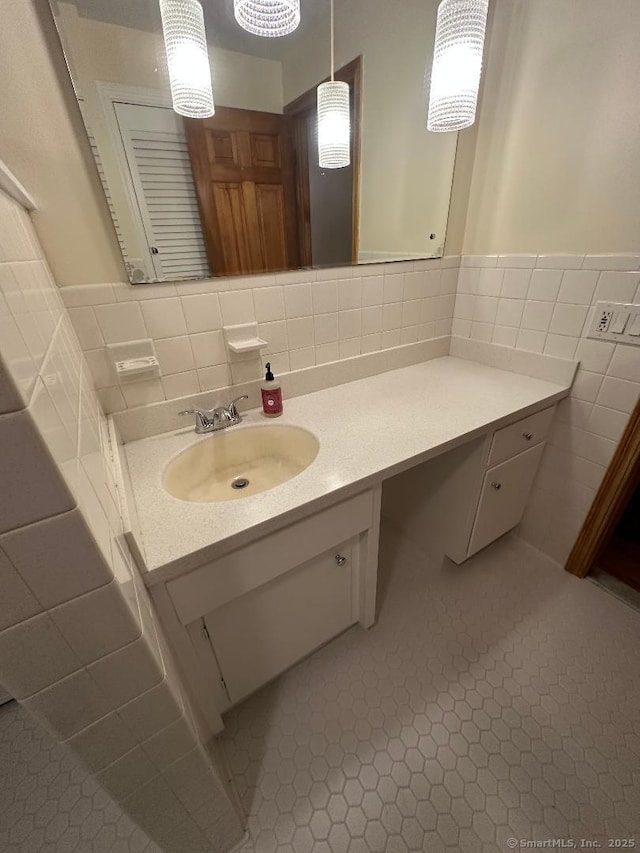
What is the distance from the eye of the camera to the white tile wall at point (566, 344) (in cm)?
112

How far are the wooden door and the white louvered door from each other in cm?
3

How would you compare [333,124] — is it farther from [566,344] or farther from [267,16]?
[566,344]

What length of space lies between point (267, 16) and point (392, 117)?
56 centimetres

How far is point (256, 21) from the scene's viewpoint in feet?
2.73

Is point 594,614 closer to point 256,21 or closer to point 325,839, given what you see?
point 325,839

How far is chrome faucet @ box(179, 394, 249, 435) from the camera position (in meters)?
1.07

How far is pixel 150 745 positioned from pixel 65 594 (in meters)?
0.37

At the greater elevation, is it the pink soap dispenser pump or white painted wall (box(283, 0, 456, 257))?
white painted wall (box(283, 0, 456, 257))

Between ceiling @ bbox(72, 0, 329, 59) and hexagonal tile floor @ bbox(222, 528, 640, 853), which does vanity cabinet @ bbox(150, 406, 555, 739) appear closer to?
hexagonal tile floor @ bbox(222, 528, 640, 853)

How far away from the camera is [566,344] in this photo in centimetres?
124

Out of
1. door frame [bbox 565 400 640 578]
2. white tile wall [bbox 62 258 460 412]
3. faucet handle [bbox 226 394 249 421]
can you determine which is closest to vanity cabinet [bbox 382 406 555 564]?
door frame [bbox 565 400 640 578]

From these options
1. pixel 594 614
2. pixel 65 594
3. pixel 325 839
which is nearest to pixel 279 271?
pixel 65 594

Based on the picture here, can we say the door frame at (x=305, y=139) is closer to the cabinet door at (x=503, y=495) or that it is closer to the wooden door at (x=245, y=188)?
the wooden door at (x=245, y=188)

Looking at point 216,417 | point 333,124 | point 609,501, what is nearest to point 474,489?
point 609,501
